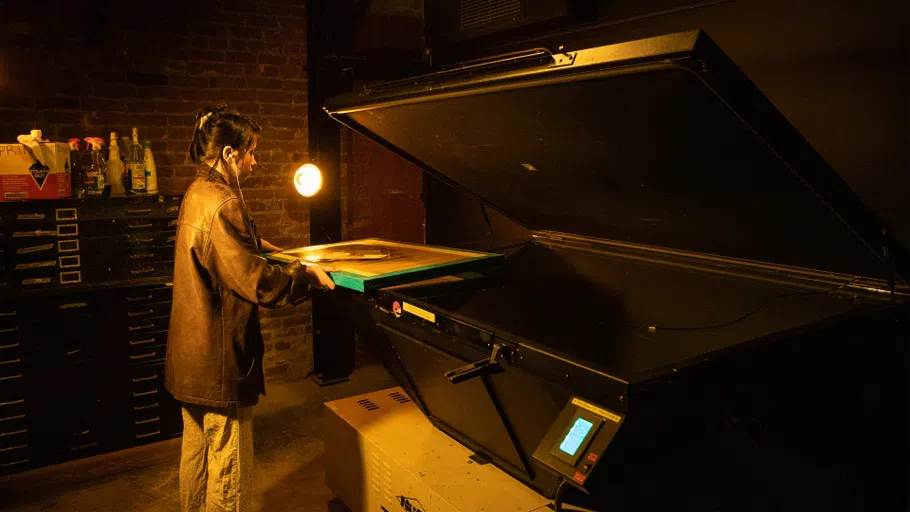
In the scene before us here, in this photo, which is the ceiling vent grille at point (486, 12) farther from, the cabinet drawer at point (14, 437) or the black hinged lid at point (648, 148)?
the cabinet drawer at point (14, 437)

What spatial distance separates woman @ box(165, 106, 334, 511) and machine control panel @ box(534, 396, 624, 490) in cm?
124

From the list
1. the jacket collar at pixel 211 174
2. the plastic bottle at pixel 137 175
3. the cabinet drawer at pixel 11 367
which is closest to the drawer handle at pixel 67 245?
the plastic bottle at pixel 137 175

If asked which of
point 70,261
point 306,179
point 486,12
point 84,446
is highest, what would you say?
point 486,12

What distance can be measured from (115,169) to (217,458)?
2.06m

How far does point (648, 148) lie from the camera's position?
1.71 m

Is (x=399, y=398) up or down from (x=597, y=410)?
down

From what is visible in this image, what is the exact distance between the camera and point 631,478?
1.57 meters

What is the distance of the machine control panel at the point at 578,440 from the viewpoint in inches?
53.1

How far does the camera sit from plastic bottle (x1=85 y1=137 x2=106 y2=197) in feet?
12.5

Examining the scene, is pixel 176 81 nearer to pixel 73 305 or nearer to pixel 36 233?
pixel 36 233

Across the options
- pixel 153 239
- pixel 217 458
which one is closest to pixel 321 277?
pixel 217 458

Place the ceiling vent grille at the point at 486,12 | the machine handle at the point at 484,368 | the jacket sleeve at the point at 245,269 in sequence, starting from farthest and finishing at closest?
the ceiling vent grille at the point at 486,12
the jacket sleeve at the point at 245,269
the machine handle at the point at 484,368

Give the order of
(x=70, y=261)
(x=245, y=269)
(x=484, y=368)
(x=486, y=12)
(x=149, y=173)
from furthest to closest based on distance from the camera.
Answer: (x=149, y=173), (x=70, y=261), (x=486, y=12), (x=245, y=269), (x=484, y=368)

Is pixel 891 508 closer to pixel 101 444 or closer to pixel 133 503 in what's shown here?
pixel 133 503
